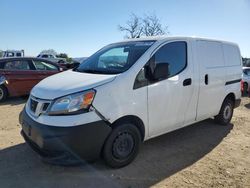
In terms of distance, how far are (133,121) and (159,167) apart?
81cm

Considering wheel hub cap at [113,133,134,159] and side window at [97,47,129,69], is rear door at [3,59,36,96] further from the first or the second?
wheel hub cap at [113,133,134,159]

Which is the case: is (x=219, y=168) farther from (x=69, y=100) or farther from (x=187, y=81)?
(x=69, y=100)

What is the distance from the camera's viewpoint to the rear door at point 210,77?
17.2 feet

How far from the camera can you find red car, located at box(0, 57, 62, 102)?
31.5 feet

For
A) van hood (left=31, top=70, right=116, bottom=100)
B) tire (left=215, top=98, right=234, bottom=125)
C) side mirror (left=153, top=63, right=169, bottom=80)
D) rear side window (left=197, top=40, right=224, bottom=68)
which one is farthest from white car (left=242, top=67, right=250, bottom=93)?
van hood (left=31, top=70, right=116, bottom=100)

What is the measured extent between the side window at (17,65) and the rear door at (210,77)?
6871 mm

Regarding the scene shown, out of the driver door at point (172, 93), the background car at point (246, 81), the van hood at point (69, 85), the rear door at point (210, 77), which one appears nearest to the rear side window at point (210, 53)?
the rear door at point (210, 77)

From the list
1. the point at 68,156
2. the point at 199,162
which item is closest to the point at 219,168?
the point at 199,162

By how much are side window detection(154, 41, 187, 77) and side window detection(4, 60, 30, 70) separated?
686 cm

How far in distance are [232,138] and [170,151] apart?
5.28 feet

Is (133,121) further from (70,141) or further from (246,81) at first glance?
(246,81)

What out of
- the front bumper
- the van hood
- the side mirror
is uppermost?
the side mirror

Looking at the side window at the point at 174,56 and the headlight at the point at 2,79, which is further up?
the side window at the point at 174,56

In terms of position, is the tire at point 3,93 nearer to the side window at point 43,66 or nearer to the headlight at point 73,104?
the side window at point 43,66
